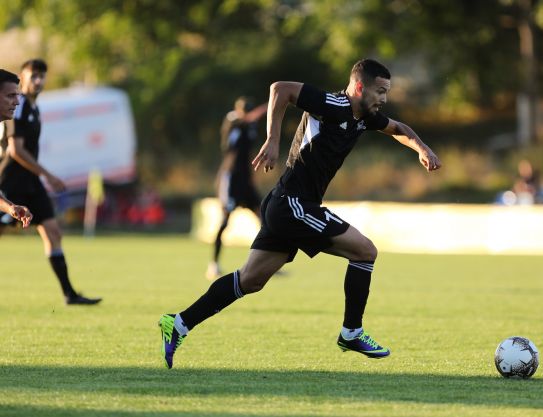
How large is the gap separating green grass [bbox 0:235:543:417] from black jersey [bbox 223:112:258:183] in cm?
151

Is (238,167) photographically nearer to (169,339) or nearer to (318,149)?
(318,149)

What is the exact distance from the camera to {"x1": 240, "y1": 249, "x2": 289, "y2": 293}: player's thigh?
26.6 ft

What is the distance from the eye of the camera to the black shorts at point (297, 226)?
7957 millimetres

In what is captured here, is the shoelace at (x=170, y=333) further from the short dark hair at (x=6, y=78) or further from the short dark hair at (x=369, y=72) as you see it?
the short dark hair at (x=369, y=72)

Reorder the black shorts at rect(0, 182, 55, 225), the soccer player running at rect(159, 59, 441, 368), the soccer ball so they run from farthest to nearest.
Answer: the black shorts at rect(0, 182, 55, 225) → the soccer player running at rect(159, 59, 441, 368) → the soccer ball

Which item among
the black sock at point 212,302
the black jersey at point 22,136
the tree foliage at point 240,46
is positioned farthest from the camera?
the tree foliage at point 240,46

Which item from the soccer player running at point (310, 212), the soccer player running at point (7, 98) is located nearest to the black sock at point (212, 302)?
the soccer player running at point (310, 212)

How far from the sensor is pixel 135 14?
4200cm

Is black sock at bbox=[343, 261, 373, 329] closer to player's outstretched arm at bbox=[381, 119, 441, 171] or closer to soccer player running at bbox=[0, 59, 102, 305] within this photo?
player's outstretched arm at bbox=[381, 119, 441, 171]

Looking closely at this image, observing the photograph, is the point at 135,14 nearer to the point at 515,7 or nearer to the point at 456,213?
the point at 515,7

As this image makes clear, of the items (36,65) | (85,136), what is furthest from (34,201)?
(85,136)

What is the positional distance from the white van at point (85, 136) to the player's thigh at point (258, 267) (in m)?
25.6

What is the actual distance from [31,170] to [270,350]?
137 inches

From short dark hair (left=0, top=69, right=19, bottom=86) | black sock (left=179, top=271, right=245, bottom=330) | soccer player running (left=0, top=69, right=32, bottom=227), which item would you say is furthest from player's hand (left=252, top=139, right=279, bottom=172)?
short dark hair (left=0, top=69, right=19, bottom=86)
